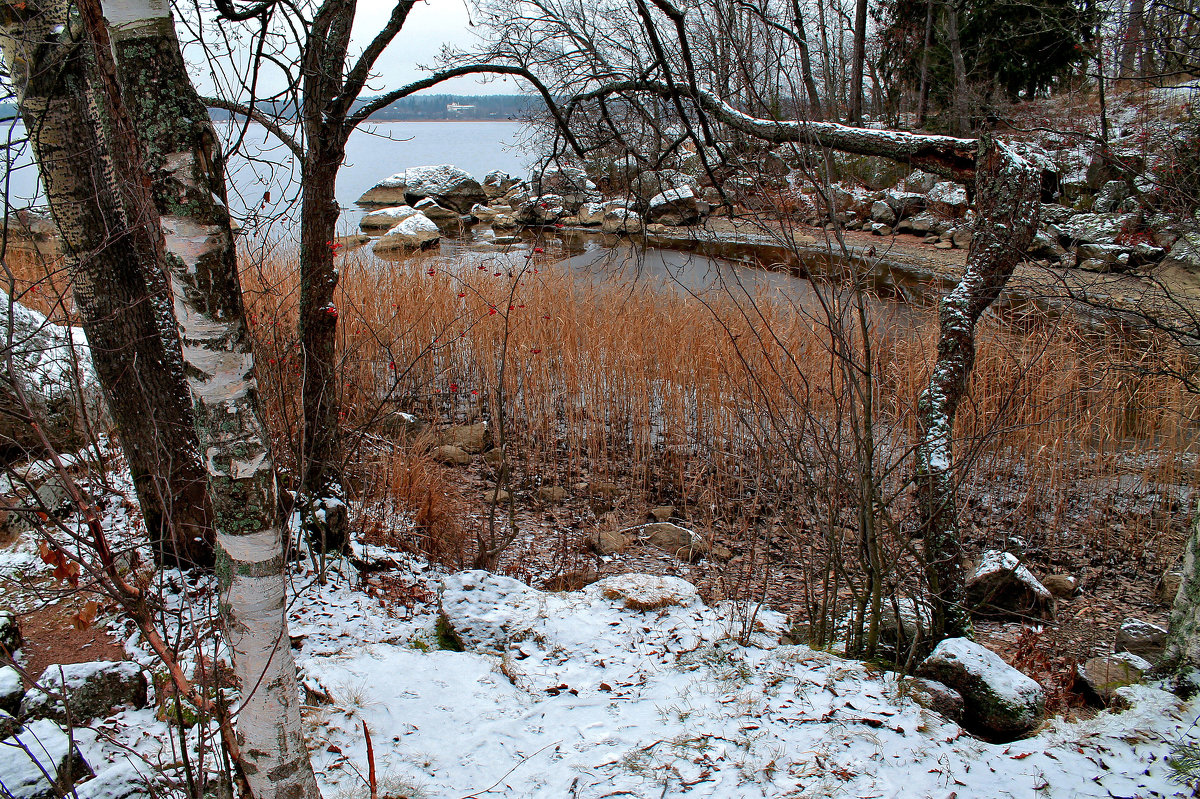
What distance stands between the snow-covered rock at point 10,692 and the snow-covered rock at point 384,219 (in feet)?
44.8

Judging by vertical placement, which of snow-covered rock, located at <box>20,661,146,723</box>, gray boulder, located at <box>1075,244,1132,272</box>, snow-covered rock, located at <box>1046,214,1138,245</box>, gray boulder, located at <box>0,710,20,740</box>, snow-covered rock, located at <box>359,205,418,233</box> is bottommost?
snow-covered rock, located at <box>20,661,146,723</box>

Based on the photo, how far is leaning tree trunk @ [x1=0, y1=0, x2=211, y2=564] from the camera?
90.2 inches

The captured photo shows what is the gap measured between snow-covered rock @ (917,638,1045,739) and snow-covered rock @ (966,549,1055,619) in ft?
3.86

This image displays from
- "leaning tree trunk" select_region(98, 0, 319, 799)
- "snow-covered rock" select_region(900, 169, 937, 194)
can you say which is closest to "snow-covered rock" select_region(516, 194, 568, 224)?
"leaning tree trunk" select_region(98, 0, 319, 799)

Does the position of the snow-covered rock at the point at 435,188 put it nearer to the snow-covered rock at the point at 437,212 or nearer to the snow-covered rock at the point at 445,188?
the snow-covered rock at the point at 445,188

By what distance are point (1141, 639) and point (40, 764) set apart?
4010 mm

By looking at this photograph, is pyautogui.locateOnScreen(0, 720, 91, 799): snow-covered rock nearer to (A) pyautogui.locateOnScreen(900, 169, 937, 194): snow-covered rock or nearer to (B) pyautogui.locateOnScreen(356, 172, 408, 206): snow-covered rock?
(A) pyautogui.locateOnScreen(900, 169, 937, 194): snow-covered rock

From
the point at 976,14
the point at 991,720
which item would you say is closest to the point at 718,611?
the point at 991,720

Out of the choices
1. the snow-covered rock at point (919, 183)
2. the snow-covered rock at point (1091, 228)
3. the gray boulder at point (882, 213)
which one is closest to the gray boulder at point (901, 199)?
the gray boulder at point (882, 213)

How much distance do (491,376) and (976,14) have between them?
535 inches

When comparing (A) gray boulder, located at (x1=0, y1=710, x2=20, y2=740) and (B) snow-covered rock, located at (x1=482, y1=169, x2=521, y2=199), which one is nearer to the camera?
(A) gray boulder, located at (x1=0, y1=710, x2=20, y2=740)

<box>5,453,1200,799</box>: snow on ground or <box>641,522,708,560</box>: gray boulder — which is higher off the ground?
<box>5,453,1200,799</box>: snow on ground

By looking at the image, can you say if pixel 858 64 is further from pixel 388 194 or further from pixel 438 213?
pixel 388 194

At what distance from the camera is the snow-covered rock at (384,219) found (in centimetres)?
1498
